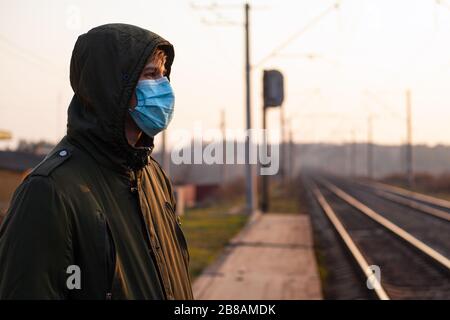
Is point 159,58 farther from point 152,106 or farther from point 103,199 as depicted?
point 103,199

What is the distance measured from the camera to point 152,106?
238 centimetres

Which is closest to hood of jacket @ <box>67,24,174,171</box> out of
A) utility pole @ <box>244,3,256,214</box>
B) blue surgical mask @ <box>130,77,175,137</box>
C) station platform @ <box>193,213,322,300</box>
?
blue surgical mask @ <box>130,77,175,137</box>

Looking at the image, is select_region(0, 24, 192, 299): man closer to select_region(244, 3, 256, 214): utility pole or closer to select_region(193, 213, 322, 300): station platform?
select_region(193, 213, 322, 300): station platform

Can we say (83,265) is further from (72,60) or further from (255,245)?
(255,245)

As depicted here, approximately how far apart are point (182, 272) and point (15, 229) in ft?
2.61

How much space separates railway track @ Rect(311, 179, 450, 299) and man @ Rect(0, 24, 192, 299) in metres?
5.98

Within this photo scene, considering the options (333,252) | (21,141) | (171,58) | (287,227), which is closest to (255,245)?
(333,252)

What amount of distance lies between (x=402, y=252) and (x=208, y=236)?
496cm

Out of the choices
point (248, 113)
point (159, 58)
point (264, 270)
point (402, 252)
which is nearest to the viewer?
point (159, 58)

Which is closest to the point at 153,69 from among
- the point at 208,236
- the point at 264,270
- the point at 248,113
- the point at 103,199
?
the point at 103,199

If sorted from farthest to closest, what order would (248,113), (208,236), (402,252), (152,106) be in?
(248,113), (208,236), (402,252), (152,106)

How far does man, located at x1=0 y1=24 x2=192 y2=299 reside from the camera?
6.27 ft

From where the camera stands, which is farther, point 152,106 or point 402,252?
point 402,252

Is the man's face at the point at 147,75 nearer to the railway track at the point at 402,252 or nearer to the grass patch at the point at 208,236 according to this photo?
the railway track at the point at 402,252
